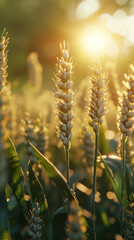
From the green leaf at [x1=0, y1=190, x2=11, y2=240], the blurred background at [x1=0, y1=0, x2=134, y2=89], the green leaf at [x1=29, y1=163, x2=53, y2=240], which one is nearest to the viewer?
the green leaf at [x1=0, y1=190, x2=11, y2=240]

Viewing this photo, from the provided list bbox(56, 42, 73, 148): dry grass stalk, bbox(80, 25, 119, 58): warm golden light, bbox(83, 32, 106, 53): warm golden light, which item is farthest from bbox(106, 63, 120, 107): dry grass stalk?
bbox(56, 42, 73, 148): dry grass stalk

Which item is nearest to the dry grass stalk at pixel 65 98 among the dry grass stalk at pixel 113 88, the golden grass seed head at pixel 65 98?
the golden grass seed head at pixel 65 98

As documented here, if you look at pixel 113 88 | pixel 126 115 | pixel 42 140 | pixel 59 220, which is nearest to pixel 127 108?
pixel 126 115

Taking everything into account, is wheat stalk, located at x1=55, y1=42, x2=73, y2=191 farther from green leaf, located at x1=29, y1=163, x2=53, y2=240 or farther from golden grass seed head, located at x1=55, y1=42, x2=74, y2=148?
green leaf, located at x1=29, y1=163, x2=53, y2=240

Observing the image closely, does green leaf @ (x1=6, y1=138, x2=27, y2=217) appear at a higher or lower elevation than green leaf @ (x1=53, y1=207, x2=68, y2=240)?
higher

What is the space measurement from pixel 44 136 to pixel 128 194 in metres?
0.76

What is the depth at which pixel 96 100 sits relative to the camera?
1.40m

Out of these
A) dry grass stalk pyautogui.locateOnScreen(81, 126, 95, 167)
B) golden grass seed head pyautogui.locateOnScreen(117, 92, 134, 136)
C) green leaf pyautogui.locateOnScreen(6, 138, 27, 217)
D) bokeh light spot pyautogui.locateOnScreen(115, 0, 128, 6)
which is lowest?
green leaf pyautogui.locateOnScreen(6, 138, 27, 217)

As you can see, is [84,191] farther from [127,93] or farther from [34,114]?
[34,114]

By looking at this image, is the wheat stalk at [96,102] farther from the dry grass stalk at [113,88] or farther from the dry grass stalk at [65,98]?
the dry grass stalk at [113,88]

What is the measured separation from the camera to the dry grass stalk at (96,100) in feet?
4.52

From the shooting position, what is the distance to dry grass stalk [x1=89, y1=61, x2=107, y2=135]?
138 centimetres

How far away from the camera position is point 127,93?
1.33 meters

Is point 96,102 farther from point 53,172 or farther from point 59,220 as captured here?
point 59,220
